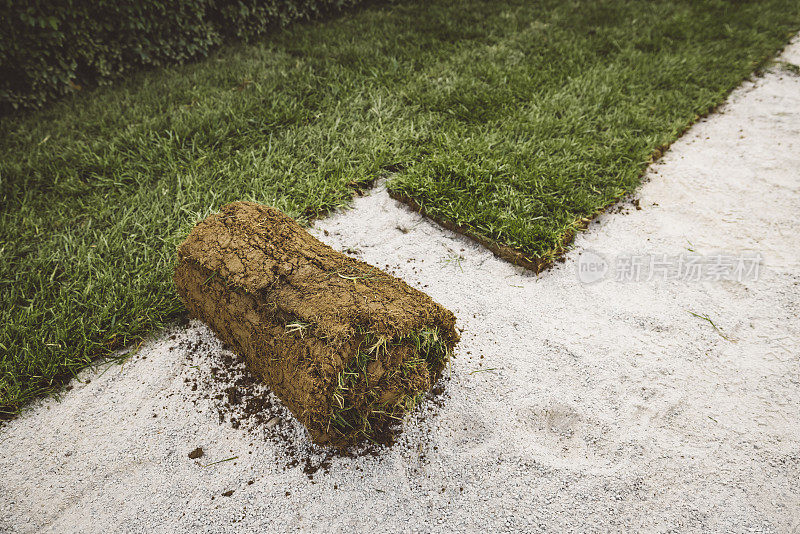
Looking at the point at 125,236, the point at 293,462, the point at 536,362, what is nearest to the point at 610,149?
the point at 536,362

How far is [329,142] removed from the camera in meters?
3.50

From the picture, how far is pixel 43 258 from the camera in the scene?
2.55 metres

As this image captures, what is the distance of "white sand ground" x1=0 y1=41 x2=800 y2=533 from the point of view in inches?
65.4

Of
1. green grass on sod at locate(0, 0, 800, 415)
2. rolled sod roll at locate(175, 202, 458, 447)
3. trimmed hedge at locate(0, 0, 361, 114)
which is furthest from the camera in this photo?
trimmed hedge at locate(0, 0, 361, 114)

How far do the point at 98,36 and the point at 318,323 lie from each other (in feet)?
14.4

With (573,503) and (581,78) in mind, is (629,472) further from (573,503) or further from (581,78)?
(581,78)

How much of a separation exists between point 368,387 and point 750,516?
4.89 ft

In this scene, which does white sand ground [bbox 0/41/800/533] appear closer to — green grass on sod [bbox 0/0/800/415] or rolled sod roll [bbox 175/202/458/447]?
rolled sod roll [bbox 175/202/458/447]

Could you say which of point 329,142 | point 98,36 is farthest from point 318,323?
point 98,36

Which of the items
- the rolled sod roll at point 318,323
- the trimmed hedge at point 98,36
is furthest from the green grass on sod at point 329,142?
the rolled sod roll at point 318,323

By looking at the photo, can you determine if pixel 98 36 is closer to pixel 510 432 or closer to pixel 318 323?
pixel 318 323

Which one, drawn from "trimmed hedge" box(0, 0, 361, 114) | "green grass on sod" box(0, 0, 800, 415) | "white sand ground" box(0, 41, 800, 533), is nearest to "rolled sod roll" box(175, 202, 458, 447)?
"white sand ground" box(0, 41, 800, 533)

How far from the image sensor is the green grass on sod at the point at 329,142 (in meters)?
2.44

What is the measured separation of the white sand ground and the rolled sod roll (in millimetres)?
238
